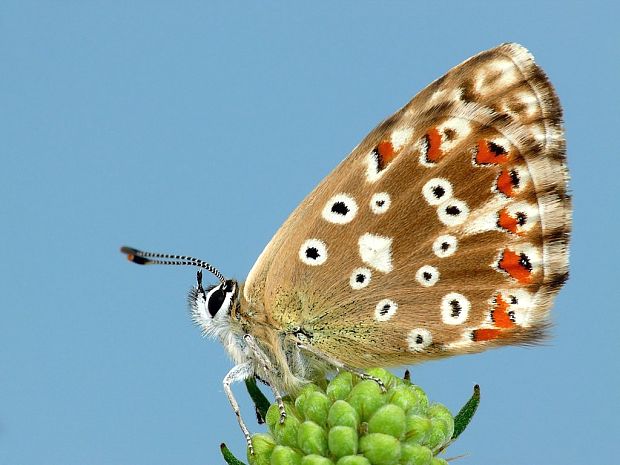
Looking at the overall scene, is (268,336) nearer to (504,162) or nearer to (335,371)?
(335,371)

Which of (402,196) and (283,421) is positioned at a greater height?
(402,196)

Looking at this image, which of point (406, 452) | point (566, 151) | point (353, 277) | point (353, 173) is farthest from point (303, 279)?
point (566, 151)

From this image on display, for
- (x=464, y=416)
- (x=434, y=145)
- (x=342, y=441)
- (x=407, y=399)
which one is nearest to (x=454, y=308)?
(x=464, y=416)

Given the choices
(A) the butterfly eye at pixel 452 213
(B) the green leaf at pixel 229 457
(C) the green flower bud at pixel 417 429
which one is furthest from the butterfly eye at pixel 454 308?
(B) the green leaf at pixel 229 457

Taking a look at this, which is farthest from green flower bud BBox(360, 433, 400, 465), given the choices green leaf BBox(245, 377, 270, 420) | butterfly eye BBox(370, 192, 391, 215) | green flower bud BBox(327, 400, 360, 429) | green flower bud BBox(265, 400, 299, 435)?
butterfly eye BBox(370, 192, 391, 215)

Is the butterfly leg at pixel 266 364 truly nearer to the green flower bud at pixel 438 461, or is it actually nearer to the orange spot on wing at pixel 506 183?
the green flower bud at pixel 438 461

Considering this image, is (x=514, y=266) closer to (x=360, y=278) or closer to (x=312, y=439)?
(x=360, y=278)
